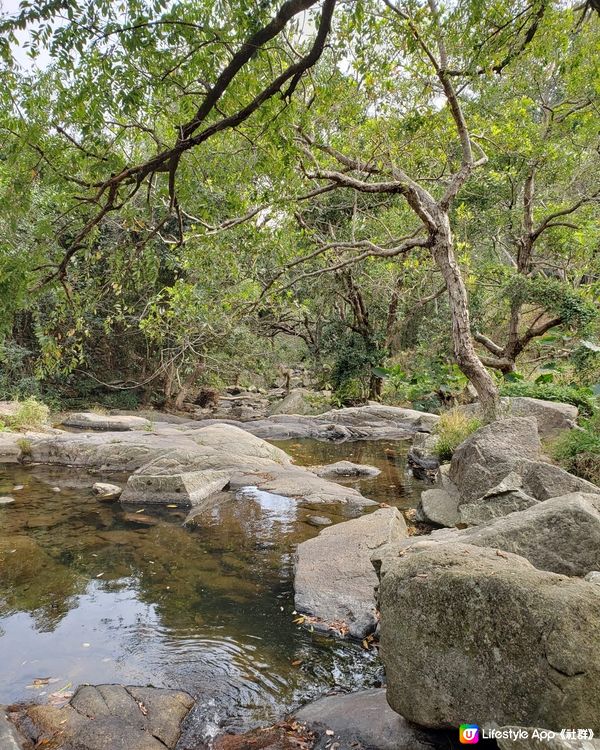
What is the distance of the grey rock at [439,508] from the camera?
23.4ft

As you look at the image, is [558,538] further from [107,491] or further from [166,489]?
[107,491]

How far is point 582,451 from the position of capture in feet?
24.2

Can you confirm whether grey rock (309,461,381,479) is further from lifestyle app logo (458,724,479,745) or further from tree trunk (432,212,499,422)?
lifestyle app logo (458,724,479,745)

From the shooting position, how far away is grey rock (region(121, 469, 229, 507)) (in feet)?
28.3

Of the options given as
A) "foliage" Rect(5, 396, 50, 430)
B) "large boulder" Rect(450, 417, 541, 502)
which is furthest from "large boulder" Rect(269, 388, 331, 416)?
"large boulder" Rect(450, 417, 541, 502)

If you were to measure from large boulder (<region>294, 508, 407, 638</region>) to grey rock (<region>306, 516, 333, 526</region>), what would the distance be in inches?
37.2

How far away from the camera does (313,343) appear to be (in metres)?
23.0

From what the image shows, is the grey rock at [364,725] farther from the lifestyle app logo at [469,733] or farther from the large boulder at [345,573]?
the large boulder at [345,573]

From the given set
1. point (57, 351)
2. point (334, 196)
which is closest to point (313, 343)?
point (334, 196)

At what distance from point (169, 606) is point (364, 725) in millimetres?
2542

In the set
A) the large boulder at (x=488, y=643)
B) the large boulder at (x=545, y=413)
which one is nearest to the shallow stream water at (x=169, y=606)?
the large boulder at (x=488, y=643)

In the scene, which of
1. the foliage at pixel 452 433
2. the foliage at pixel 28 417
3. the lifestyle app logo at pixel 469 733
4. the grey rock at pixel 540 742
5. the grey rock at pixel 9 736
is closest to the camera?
the grey rock at pixel 540 742

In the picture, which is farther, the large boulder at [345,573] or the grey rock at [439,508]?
the grey rock at [439,508]

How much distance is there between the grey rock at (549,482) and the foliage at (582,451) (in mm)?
998
